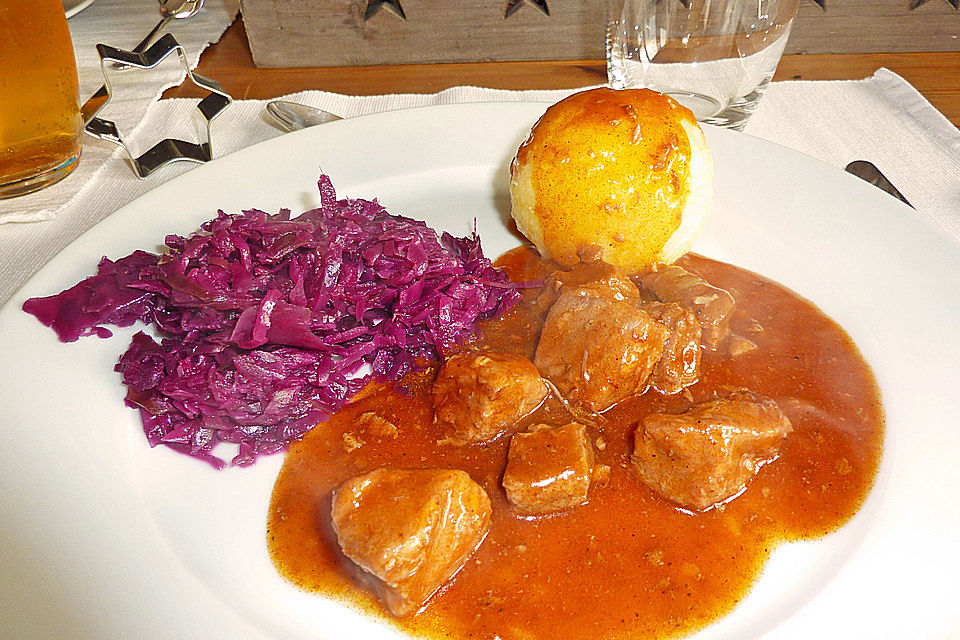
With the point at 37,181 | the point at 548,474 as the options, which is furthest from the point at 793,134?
the point at 37,181

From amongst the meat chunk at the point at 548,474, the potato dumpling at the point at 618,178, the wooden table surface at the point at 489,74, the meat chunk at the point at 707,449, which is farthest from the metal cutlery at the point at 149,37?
the meat chunk at the point at 707,449

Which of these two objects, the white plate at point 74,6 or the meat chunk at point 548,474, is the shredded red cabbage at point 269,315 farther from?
the white plate at point 74,6

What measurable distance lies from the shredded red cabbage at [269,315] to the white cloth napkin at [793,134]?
2.60ft

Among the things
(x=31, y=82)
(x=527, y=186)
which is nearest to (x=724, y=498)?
(x=527, y=186)

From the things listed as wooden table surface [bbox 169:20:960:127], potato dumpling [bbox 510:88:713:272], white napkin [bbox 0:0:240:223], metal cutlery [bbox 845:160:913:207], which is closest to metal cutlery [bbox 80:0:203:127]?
white napkin [bbox 0:0:240:223]

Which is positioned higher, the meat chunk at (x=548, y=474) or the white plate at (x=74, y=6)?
the white plate at (x=74, y=6)

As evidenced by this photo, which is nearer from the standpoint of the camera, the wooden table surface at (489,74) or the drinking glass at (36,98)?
the drinking glass at (36,98)

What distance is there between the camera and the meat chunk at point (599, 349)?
2.79 metres

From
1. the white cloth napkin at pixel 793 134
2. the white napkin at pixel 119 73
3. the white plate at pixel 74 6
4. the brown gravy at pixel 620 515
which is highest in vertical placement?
the white plate at pixel 74 6

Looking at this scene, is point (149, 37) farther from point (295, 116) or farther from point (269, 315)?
point (269, 315)

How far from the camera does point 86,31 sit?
17.6 ft

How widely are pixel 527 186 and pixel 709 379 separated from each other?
112cm

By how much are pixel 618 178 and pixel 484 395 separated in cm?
110

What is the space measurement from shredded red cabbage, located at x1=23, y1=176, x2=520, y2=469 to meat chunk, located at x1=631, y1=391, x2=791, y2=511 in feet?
3.15
